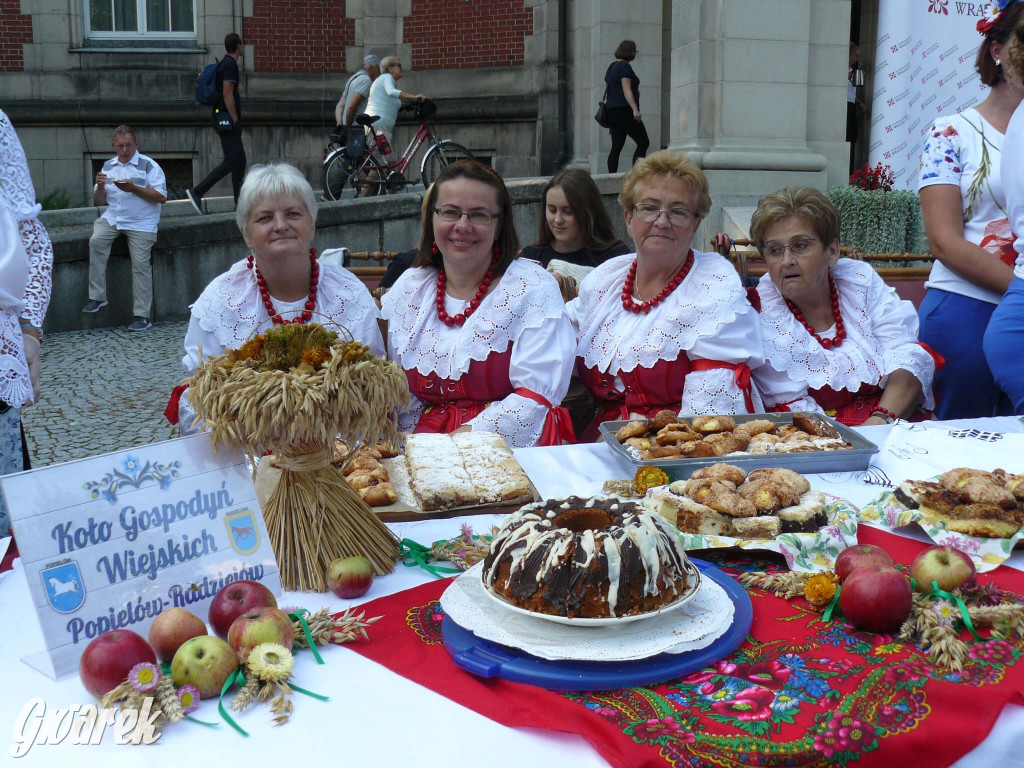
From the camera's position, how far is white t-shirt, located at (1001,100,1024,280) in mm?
2777

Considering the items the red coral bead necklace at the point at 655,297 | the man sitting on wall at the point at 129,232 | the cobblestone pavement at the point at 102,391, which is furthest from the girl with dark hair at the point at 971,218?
→ the man sitting on wall at the point at 129,232

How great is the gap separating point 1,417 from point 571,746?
1.98m

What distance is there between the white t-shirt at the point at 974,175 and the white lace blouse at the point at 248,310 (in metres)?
2.09

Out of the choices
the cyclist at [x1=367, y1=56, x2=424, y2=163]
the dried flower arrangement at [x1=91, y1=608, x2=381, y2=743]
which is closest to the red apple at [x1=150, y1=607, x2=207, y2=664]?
the dried flower arrangement at [x1=91, y1=608, x2=381, y2=743]

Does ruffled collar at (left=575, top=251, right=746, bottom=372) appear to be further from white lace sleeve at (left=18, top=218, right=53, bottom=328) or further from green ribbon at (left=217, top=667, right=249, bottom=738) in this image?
green ribbon at (left=217, top=667, right=249, bottom=738)

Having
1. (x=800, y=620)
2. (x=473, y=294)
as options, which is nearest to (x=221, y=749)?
(x=800, y=620)

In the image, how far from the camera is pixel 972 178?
341 cm

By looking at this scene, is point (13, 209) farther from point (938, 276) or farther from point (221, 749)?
point (938, 276)

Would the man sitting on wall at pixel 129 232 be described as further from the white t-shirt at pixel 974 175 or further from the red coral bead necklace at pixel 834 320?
the white t-shirt at pixel 974 175

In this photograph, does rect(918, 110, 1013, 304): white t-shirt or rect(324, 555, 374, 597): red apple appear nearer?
rect(324, 555, 374, 597): red apple

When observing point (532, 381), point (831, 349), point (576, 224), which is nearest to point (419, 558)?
point (532, 381)

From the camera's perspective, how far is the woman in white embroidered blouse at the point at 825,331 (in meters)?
3.29

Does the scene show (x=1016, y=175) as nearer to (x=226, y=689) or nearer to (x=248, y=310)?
(x=248, y=310)

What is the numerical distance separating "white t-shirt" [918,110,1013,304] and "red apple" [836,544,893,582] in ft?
7.09
